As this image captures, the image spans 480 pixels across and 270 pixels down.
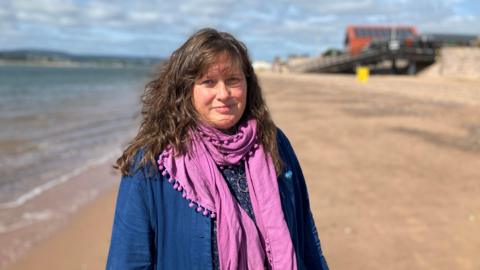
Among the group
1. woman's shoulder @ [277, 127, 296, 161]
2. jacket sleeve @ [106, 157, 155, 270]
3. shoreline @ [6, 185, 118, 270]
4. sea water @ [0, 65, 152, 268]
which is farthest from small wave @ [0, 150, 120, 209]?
woman's shoulder @ [277, 127, 296, 161]

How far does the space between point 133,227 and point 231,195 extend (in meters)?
0.33

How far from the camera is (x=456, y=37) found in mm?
43719

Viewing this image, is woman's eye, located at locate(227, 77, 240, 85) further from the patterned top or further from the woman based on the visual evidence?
the patterned top

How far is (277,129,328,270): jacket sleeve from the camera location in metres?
1.82

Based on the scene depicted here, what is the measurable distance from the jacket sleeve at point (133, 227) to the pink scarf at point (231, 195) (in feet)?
0.32

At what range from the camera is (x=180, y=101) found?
1.68m

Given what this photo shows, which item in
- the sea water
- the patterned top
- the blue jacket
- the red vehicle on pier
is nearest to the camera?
the blue jacket

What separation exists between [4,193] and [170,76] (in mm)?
6461

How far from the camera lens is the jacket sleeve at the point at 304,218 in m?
1.82

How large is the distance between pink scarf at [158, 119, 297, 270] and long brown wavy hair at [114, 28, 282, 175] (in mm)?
36

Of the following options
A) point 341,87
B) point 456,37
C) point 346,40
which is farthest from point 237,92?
point 346,40

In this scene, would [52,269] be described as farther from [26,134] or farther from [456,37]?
[456,37]

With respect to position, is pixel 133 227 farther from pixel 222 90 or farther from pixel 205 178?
pixel 222 90

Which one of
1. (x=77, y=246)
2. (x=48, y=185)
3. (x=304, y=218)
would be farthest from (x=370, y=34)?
(x=304, y=218)
